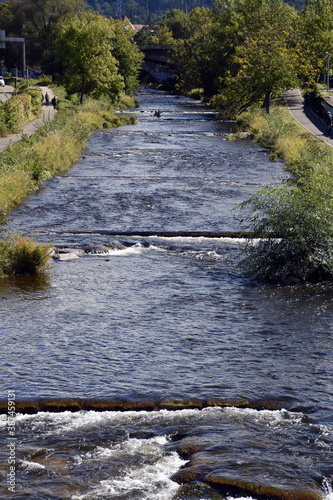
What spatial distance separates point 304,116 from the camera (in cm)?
5838

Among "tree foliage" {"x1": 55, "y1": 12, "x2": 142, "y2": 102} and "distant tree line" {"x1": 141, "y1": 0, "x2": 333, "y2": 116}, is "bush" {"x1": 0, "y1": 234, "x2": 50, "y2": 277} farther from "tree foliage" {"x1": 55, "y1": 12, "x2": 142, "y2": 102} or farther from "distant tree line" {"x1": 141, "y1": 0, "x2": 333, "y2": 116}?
"tree foliage" {"x1": 55, "y1": 12, "x2": 142, "y2": 102}

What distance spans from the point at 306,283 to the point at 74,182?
52.3 ft

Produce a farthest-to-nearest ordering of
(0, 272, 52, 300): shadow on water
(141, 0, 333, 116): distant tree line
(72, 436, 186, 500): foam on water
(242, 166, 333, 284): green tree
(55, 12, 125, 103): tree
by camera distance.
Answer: (55, 12, 125, 103): tree → (141, 0, 333, 116): distant tree line → (242, 166, 333, 284): green tree → (0, 272, 52, 300): shadow on water → (72, 436, 186, 500): foam on water

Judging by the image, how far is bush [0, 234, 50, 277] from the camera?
18.5 meters

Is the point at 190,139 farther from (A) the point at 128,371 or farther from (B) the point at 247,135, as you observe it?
(A) the point at 128,371

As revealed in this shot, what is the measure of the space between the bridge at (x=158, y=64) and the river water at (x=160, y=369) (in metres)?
97.2

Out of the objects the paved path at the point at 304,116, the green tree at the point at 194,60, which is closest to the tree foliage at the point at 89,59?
the paved path at the point at 304,116

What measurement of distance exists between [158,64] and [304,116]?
222 feet

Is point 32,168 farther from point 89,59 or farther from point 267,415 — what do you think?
point 89,59

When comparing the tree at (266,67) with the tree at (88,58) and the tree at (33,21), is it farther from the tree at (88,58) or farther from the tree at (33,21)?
the tree at (33,21)

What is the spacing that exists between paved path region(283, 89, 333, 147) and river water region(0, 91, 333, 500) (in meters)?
22.2

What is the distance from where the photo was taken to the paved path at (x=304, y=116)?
1848 inches

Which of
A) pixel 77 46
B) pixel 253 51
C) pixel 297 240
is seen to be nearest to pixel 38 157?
pixel 297 240

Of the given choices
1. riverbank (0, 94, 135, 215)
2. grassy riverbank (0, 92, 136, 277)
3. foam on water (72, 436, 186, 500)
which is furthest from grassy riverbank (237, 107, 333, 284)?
riverbank (0, 94, 135, 215)
